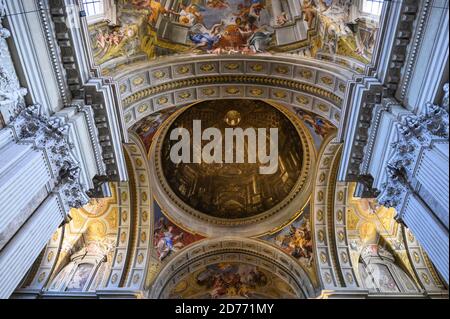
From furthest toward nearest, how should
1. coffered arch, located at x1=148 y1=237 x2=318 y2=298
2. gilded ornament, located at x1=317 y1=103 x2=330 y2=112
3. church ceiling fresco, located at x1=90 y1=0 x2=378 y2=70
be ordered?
coffered arch, located at x1=148 y1=237 x2=318 y2=298 < gilded ornament, located at x1=317 y1=103 x2=330 y2=112 < church ceiling fresco, located at x1=90 y1=0 x2=378 y2=70

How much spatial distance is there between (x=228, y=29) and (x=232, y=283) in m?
12.4

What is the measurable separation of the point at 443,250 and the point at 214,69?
8629mm

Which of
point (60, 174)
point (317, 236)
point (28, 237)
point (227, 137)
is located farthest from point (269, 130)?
point (28, 237)

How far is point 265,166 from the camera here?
1817 centimetres

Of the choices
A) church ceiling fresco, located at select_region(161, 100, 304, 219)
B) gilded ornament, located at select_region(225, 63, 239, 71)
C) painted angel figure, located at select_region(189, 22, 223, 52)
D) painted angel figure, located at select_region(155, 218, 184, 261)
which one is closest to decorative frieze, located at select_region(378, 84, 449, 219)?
gilded ornament, located at select_region(225, 63, 239, 71)

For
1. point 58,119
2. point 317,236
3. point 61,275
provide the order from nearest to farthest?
1. point 58,119
2. point 61,275
3. point 317,236

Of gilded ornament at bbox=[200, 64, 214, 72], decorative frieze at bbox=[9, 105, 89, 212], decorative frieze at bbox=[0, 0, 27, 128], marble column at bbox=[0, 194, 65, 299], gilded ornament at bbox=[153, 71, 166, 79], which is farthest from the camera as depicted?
gilded ornament at bbox=[200, 64, 214, 72]

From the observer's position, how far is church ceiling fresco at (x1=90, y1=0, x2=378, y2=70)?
32.9 ft

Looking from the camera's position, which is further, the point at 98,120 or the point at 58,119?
the point at 98,120

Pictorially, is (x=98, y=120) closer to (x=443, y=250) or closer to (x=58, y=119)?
(x=58, y=119)

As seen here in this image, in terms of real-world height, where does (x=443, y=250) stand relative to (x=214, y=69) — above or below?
below

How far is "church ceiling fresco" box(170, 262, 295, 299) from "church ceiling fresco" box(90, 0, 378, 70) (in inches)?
434

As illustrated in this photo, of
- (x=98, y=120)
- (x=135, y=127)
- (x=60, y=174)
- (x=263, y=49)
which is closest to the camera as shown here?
(x=60, y=174)

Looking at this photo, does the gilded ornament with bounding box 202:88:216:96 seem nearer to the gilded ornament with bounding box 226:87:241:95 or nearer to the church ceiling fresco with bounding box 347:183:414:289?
the gilded ornament with bounding box 226:87:241:95
